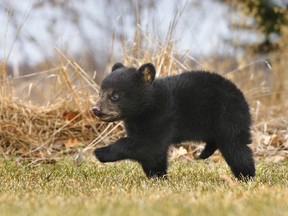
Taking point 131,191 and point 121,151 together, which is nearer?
point 131,191

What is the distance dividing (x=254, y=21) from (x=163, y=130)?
13.2m

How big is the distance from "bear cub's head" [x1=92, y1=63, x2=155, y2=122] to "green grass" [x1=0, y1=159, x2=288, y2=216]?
528 mm

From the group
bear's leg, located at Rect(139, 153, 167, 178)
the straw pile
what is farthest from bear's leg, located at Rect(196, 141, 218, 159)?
the straw pile

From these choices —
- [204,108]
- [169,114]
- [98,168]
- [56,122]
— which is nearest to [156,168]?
[169,114]

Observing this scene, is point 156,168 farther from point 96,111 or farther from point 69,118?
point 69,118

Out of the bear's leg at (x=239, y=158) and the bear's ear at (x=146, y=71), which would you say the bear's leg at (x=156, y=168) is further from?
the bear's ear at (x=146, y=71)

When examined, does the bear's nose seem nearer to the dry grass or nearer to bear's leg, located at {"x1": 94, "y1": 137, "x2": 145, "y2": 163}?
bear's leg, located at {"x1": 94, "y1": 137, "x2": 145, "y2": 163}

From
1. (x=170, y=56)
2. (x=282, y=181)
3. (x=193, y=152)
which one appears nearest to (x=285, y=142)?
(x=193, y=152)

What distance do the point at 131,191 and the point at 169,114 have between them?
946 millimetres

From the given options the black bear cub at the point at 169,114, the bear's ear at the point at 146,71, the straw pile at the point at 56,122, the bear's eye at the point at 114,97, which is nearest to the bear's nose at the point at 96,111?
the black bear cub at the point at 169,114

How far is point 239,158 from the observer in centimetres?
464

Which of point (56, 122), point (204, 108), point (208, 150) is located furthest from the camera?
point (56, 122)

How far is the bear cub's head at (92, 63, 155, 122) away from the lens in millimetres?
4492

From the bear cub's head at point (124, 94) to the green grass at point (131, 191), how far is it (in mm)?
528
